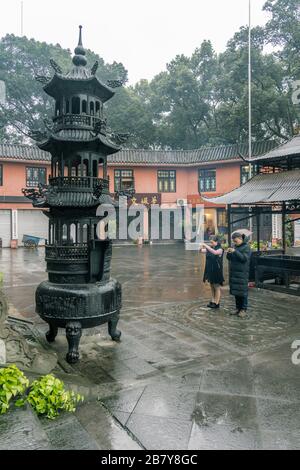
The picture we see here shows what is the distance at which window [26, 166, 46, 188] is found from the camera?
2766 cm

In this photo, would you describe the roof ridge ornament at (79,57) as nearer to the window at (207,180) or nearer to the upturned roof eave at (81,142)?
the upturned roof eave at (81,142)

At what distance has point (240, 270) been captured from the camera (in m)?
8.09

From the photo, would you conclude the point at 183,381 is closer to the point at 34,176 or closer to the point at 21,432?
the point at 21,432

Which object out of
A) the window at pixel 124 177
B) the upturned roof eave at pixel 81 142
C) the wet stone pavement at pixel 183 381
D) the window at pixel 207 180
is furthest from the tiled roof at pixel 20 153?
the upturned roof eave at pixel 81 142

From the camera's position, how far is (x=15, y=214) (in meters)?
27.7

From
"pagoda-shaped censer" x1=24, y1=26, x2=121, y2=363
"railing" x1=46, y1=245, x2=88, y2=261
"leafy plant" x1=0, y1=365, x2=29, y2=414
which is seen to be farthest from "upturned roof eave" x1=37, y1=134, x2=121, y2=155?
"leafy plant" x1=0, y1=365, x2=29, y2=414

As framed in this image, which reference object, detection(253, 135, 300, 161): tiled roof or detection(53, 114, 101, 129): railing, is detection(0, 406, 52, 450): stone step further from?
detection(253, 135, 300, 161): tiled roof

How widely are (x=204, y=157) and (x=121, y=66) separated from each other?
21.6 metres

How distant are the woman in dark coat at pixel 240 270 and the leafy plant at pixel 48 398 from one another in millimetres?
5168

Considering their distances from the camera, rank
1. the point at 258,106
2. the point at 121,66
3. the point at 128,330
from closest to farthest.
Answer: the point at 128,330 → the point at 258,106 → the point at 121,66

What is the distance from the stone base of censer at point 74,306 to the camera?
568 cm

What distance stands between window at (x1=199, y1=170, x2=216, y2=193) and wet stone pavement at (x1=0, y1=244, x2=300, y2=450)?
814 inches
